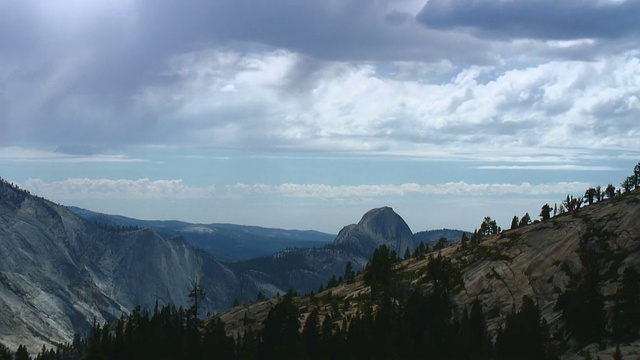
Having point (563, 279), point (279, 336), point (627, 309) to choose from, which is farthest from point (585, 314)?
point (279, 336)

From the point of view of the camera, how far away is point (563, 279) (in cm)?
16638

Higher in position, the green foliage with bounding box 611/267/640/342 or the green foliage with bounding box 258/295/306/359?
the green foliage with bounding box 611/267/640/342

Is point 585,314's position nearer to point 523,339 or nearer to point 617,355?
point 523,339

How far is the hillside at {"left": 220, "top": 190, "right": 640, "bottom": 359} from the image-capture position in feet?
426

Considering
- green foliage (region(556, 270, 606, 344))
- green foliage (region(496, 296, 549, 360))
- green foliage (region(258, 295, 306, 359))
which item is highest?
green foliage (region(556, 270, 606, 344))

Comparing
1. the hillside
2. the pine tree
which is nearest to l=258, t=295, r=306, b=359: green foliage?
the hillside

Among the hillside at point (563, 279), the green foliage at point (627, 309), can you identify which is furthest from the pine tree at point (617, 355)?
the green foliage at point (627, 309)

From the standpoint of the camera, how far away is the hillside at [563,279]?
130m

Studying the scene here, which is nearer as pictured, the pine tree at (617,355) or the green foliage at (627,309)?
the pine tree at (617,355)

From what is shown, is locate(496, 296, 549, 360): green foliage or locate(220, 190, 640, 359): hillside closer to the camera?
locate(496, 296, 549, 360): green foliage

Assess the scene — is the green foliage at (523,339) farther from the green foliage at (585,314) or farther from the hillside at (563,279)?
the green foliage at (585,314)

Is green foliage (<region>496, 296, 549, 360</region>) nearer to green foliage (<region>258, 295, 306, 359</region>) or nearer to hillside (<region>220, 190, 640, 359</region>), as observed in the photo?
hillside (<region>220, 190, 640, 359</region>)

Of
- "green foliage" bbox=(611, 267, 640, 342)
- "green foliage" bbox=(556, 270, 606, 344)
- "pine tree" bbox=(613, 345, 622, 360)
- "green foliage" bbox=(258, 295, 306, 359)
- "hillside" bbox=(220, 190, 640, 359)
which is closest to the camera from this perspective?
"pine tree" bbox=(613, 345, 622, 360)

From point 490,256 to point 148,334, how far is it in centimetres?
9706
